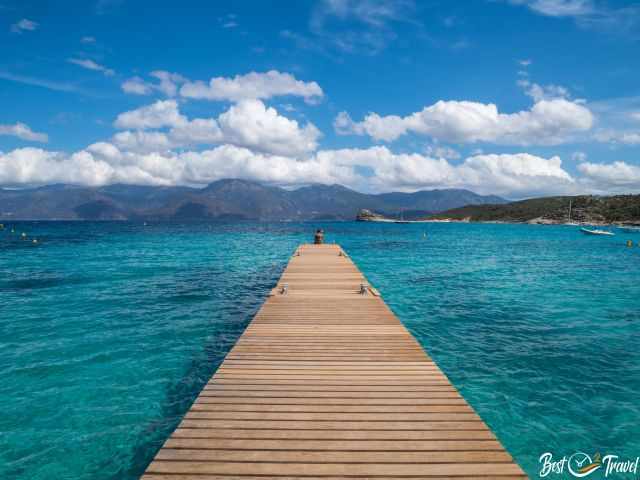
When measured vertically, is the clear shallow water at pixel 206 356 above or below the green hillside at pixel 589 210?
below

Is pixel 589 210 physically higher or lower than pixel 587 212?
higher

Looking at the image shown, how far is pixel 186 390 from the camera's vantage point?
30.4 ft

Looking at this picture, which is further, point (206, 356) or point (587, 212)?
point (587, 212)

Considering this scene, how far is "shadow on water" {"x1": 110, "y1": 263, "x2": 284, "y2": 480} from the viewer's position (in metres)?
6.72

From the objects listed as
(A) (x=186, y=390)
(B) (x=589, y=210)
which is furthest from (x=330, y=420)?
(B) (x=589, y=210)

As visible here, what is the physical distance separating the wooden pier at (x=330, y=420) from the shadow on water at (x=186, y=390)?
2.10 m

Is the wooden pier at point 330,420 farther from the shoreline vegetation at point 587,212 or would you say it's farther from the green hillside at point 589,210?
the green hillside at point 589,210

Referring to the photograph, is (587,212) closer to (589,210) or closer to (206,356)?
(589,210)

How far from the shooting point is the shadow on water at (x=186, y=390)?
6.72 m

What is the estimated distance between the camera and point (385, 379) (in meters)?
6.57

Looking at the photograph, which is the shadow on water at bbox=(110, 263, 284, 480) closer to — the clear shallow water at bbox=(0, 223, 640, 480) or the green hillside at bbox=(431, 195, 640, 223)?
the clear shallow water at bbox=(0, 223, 640, 480)

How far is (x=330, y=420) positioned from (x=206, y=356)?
7.53 m

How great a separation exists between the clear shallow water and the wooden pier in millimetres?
2487

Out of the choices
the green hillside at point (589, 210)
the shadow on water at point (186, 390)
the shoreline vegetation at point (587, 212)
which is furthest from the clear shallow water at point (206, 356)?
the green hillside at point (589, 210)
